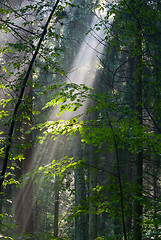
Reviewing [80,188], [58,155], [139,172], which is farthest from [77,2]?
[139,172]

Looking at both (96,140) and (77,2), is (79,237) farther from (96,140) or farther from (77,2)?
(77,2)

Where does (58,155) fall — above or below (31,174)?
above

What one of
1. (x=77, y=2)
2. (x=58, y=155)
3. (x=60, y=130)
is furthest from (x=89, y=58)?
(x=60, y=130)

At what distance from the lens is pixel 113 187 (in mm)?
4039

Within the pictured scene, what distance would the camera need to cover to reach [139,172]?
18.4 feet

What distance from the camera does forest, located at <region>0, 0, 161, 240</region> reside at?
3.84 m

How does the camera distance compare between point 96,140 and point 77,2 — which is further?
point 77,2

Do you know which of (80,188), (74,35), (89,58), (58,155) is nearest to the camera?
(80,188)

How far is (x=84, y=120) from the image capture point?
9336 mm

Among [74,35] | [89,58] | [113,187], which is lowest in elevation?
[113,187]

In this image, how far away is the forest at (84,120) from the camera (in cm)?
384

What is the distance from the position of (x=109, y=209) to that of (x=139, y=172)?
5.85ft

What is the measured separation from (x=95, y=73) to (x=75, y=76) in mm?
1157

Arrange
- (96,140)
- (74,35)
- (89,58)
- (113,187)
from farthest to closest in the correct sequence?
(74,35) < (89,58) < (113,187) < (96,140)
